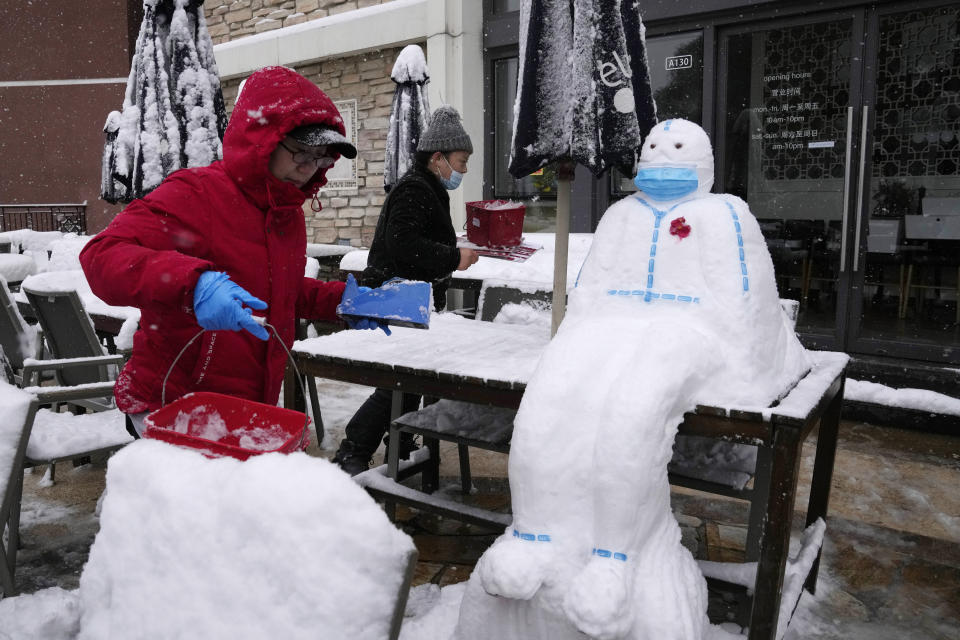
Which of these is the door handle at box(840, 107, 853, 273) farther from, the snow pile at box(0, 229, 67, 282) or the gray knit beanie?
the snow pile at box(0, 229, 67, 282)

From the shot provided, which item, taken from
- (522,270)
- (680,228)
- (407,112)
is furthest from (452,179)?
(407,112)

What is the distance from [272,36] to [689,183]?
854 cm

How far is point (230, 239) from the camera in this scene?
6.70 ft

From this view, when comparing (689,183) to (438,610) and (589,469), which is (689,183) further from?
(438,610)

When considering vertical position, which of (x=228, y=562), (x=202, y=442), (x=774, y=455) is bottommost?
(x=774, y=455)

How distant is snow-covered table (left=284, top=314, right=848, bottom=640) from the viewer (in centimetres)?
212

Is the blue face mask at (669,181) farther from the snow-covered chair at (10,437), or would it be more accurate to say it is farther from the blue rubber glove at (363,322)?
the snow-covered chair at (10,437)

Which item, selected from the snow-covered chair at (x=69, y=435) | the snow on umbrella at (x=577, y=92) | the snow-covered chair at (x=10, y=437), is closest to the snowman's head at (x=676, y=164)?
the snow on umbrella at (x=577, y=92)

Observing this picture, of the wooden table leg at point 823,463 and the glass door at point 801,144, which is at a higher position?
the glass door at point 801,144

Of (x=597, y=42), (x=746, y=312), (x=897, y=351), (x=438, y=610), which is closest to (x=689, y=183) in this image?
(x=746, y=312)

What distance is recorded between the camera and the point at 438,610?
110 inches

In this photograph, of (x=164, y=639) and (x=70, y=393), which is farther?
(x=70, y=393)

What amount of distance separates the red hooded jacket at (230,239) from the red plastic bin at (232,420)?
266 mm

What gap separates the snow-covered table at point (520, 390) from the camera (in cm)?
212
